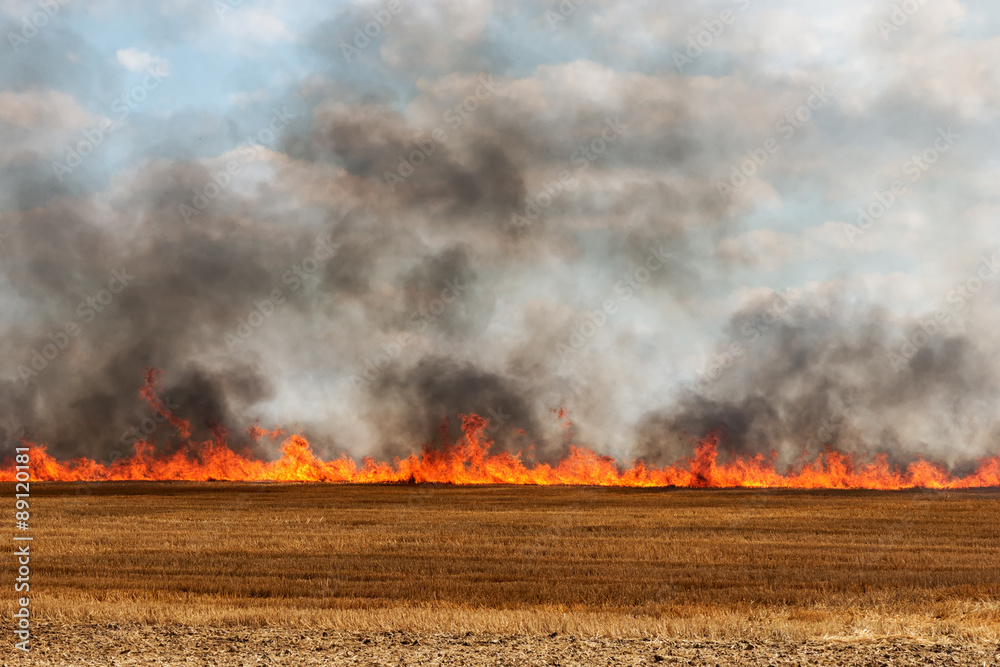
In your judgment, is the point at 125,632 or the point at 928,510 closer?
the point at 125,632

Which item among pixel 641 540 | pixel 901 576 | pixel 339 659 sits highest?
pixel 641 540

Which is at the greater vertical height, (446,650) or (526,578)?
(526,578)

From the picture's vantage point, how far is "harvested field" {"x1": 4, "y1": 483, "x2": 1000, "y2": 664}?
1582 cm

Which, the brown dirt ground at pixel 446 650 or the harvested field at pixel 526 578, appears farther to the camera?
the harvested field at pixel 526 578

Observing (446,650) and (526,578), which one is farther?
(526,578)

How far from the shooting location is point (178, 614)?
17.5m

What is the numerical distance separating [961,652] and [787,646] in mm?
2612

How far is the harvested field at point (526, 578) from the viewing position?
Result: 15820 mm

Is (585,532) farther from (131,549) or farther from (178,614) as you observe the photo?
(178,614)

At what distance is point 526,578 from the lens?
1003 inches

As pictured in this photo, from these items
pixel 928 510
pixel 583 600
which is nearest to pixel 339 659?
pixel 583 600

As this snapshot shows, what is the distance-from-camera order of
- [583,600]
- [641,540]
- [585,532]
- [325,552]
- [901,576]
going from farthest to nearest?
[585,532], [641,540], [325,552], [901,576], [583,600]

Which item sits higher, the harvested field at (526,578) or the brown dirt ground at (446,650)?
the harvested field at (526,578)

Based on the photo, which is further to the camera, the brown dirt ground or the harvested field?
the harvested field
